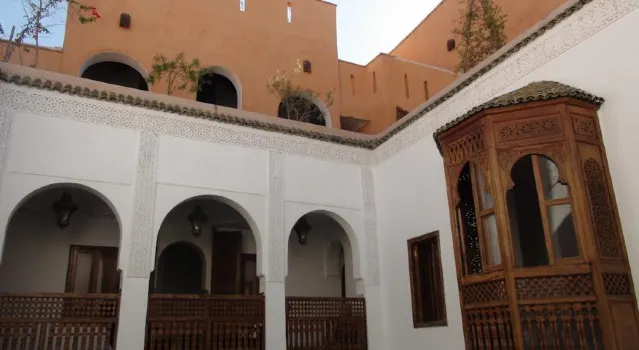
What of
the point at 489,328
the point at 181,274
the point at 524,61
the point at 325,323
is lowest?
the point at 489,328

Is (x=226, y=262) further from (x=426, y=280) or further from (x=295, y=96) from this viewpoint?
(x=295, y=96)

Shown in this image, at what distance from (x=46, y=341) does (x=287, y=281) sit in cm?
410

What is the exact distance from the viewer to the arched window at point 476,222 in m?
5.14

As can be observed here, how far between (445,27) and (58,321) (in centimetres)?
901

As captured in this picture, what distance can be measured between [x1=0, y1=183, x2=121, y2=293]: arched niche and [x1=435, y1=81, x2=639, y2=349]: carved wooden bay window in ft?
14.8

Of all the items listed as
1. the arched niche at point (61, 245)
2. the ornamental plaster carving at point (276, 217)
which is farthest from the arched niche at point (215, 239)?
the ornamental plaster carving at point (276, 217)

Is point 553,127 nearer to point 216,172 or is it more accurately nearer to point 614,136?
point 614,136

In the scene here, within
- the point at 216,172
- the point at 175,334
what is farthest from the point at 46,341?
the point at 216,172

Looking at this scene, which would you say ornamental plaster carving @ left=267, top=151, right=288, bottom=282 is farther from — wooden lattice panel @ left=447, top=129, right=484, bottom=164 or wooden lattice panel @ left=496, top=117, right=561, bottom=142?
wooden lattice panel @ left=496, top=117, right=561, bottom=142

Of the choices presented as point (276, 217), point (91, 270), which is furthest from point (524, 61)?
point (91, 270)

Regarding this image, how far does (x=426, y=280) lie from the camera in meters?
7.23

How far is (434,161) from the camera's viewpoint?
7156mm

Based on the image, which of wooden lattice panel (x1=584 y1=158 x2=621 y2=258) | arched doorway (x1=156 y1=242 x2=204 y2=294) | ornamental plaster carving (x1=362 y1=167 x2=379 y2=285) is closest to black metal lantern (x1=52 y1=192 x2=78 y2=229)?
arched doorway (x1=156 y1=242 x2=204 y2=294)

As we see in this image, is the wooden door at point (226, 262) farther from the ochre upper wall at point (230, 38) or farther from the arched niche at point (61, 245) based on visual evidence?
the ochre upper wall at point (230, 38)
